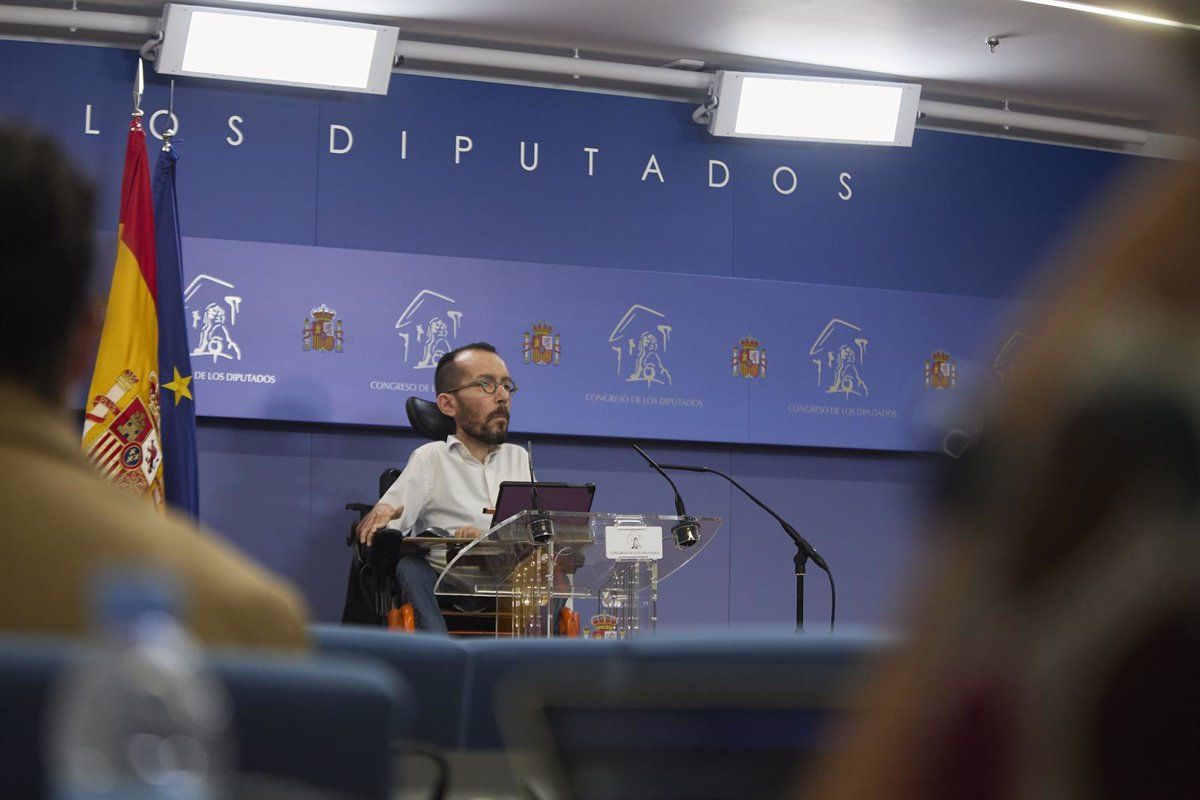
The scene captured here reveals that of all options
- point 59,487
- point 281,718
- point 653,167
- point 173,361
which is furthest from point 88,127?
point 281,718

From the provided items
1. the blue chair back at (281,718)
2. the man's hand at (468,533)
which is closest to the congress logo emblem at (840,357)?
the man's hand at (468,533)

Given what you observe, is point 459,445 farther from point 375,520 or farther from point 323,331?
point 323,331

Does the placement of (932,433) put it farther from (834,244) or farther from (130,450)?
(834,244)

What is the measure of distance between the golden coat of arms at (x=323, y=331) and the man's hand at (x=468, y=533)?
163 centimetres

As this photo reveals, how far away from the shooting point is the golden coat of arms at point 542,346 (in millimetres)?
7312

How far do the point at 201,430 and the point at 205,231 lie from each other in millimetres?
963

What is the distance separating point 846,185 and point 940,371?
1.15 meters

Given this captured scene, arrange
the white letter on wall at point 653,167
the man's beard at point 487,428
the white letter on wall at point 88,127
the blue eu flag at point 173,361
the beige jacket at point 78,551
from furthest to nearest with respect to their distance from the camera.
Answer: the white letter on wall at point 653,167 → the white letter on wall at point 88,127 → the man's beard at point 487,428 → the blue eu flag at point 173,361 → the beige jacket at point 78,551

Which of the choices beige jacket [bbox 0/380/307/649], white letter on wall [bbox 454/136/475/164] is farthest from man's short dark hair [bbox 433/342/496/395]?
beige jacket [bbox 0/380/307/649]

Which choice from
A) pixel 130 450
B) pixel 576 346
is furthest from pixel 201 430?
pixel 576 346

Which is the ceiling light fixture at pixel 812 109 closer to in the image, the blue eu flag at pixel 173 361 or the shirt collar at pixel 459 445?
the shirt collar at pixel 459 445

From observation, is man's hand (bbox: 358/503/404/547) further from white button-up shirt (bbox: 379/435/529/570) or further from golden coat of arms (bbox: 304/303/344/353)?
golden coat of arms (bbox: 304/303/344/353)

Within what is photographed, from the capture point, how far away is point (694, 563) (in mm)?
7535

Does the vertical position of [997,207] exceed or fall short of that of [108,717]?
it exceeds it
